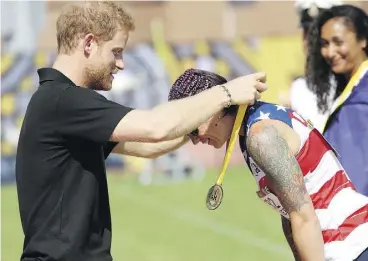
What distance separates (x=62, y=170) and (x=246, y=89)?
3.00 feet

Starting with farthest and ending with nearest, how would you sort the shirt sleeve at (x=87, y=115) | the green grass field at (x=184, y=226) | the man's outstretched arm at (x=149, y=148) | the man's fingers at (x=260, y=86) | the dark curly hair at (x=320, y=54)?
the green grass field at (x=184, y=226) < the dark curly hair at (x=320, y=54) < the man's outstretched arm at (x=149, y=148) < the man's fingers at (x=260, y=86) < the shirt sleeve at (x=87, y=115)

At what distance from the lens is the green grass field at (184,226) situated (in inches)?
416

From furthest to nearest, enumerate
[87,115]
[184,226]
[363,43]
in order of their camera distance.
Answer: [184,226]
[363,43]
[87,115]

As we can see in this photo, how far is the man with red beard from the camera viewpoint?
12.7 ft

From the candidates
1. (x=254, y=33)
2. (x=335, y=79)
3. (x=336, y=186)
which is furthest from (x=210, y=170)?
(x=336, y=186)

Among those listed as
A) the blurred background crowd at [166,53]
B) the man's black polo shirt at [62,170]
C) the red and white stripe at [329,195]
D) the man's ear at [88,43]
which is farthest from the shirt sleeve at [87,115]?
Result: the blurred background crowd at [166,53]

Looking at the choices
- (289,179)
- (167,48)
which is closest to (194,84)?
(289,179)

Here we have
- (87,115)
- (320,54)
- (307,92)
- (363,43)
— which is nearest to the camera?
(87,115)

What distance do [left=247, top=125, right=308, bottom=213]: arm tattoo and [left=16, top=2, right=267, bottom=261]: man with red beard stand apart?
0.60 ft

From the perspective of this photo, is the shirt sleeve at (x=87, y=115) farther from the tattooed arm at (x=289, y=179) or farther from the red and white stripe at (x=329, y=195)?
the red and white stripe at (x=329, y=195)

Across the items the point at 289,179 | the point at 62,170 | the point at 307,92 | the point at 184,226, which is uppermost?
the point at 307,92

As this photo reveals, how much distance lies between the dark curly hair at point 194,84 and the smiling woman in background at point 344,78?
124cm

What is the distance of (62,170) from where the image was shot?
396 cm

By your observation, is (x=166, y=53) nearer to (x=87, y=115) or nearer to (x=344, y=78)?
(x=344, y=78)
